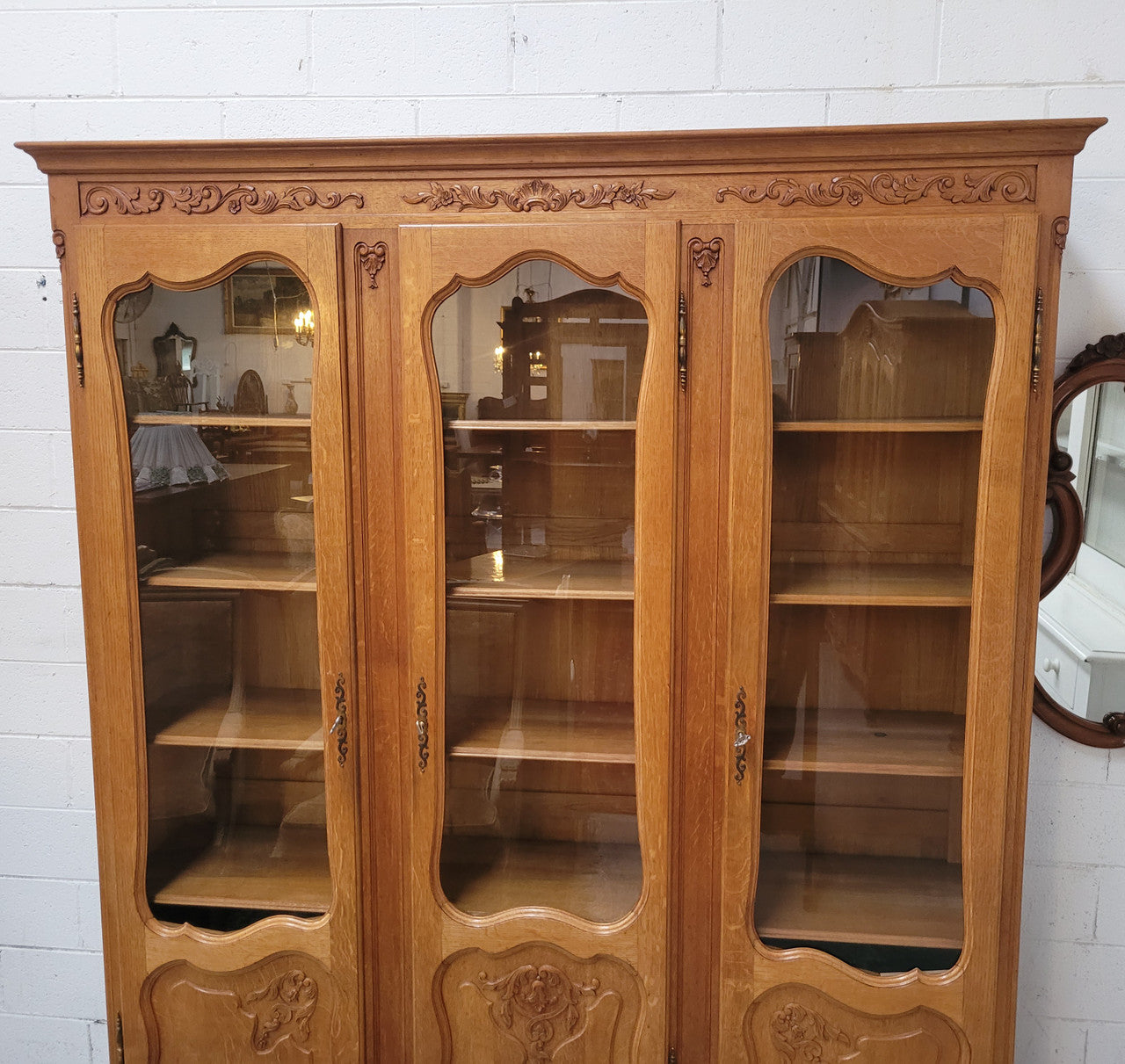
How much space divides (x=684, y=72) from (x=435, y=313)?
80cm

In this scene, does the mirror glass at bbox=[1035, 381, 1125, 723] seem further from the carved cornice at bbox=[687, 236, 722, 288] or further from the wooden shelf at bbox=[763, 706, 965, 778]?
the carved cornice at bbox=[687, 236, 722, 288]

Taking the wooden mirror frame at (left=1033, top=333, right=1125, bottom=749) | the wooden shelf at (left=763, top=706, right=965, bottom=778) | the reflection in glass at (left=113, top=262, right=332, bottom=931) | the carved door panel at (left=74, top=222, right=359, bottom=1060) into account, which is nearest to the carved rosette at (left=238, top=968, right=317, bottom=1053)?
the carved door panel at (left=74, top=222, right=359, bottom=1060)

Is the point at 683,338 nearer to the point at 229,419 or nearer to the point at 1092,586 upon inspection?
the point at 229,419

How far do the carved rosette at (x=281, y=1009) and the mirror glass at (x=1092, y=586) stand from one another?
1.54 m

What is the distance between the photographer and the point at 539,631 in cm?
156

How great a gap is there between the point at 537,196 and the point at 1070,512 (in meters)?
1.20

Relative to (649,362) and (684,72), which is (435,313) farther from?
(684,72)

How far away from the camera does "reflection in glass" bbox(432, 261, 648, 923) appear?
1445mm

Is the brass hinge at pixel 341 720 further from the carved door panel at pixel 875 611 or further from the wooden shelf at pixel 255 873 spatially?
the carved door panel at pixel 875 611

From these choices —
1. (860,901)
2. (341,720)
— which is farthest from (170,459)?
(860,901)

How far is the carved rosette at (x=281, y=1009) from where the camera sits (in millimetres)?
1559

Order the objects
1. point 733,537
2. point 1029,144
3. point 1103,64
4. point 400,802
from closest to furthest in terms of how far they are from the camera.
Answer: point 1029,144, point 733,537, point 400,802, point 1103,64

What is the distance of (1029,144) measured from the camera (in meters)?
1.31

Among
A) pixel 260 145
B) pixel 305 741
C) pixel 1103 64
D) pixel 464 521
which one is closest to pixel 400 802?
pixel 305 741
